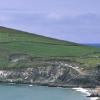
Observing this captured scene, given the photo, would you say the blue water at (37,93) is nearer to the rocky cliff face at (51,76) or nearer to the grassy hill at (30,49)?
the rocky cliff face at (51,76)

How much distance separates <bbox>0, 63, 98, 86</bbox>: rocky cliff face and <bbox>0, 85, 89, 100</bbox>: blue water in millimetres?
7333

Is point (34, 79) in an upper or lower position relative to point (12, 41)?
lower

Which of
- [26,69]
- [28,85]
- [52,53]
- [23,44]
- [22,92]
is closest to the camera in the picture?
[22,92]

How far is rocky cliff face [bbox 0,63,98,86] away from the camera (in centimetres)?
13562

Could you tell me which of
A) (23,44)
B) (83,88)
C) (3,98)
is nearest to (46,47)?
(23,44)

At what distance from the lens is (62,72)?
140 metres

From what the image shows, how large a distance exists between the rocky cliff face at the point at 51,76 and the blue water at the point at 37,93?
7.33 meters

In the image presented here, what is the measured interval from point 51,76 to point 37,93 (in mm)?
19332

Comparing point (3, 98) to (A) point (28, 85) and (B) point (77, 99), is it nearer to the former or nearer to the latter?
(B) point (77, 99)

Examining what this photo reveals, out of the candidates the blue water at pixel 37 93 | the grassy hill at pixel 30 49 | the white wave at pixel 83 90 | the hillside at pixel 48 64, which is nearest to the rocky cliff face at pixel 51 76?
the hillside at pixel 48 64

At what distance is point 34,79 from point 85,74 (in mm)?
13513

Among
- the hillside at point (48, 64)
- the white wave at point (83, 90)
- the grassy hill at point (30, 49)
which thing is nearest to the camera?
the white wave at point (83, 90)

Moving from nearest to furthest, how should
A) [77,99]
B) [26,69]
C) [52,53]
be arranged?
[77,99], [26,69], [52,53]

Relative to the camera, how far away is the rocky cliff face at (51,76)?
135625 mm
